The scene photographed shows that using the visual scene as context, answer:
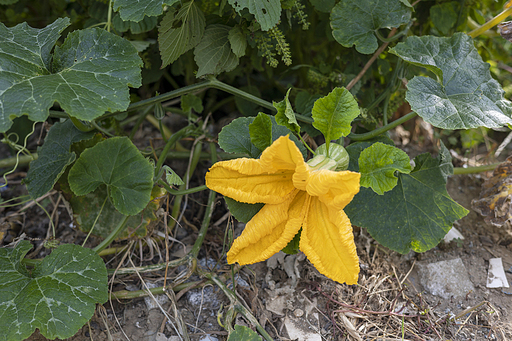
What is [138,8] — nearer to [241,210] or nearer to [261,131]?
[261,131]

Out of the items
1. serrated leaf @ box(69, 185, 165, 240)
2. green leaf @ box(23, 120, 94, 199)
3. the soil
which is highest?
green leaf @ box(23, 120, 94, 199)

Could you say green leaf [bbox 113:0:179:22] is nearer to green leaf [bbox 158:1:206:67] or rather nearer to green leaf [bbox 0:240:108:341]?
green leaf [bbox 158:1:206:67]

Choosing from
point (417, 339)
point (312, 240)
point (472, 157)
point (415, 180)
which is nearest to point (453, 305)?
point (417, 339)

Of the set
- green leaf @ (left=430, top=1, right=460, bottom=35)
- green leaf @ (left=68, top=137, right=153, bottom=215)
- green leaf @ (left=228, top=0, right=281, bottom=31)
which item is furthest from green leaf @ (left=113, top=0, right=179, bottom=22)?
green leaf @ (left=430, top=1, right=460, bottom=35)

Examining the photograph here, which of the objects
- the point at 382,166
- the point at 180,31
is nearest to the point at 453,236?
the point at 382,166

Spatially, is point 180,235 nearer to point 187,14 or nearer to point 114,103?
point 114,103

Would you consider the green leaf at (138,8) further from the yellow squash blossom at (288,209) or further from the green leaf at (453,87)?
the green leaf at (453,87)

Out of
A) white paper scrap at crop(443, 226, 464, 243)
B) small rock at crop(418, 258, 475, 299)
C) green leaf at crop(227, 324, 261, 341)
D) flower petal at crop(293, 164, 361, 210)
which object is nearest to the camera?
flower petal at crop(293, 164, 361, 210)
